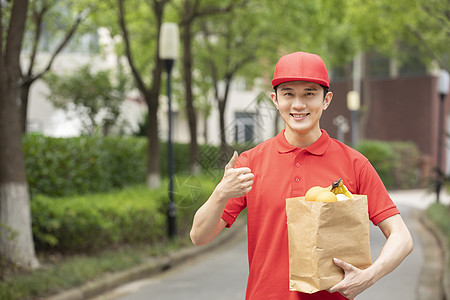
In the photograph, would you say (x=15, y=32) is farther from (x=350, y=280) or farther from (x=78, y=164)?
(x=350, y=280)

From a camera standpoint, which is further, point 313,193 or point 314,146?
point 314,146

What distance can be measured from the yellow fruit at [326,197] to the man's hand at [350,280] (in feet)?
0.71

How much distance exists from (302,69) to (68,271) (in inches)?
267

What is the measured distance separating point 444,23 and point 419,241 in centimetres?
469

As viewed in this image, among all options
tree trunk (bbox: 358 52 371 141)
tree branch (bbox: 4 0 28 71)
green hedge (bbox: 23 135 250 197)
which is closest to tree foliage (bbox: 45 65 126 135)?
green hedge (bbox: 23 135 250 197)

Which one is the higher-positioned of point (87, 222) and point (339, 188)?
point (339, 188)

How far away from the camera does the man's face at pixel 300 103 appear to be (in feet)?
8.24

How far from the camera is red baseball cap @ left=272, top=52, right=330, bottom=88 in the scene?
2451 millimetres

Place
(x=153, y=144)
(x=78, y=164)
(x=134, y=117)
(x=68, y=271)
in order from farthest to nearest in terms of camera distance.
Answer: (x=134, y=117) < (x=153, y=144) < (x=78, y=164) < (x=68, y=271)

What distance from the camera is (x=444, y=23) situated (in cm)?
1341

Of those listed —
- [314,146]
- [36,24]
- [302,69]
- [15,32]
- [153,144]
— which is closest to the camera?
[302,69]

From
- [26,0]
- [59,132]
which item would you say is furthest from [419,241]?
[59,132]

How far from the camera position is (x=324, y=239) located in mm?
2250

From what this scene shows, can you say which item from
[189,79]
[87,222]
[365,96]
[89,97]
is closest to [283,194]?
[87,222]
